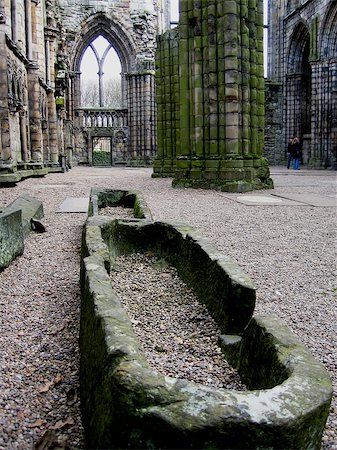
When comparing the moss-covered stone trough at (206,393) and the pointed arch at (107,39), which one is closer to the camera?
the moss-covered stone trough at (206,393)

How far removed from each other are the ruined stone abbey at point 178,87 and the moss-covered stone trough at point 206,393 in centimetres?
920

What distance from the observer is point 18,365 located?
2344 mm

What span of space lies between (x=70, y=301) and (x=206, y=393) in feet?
6.77

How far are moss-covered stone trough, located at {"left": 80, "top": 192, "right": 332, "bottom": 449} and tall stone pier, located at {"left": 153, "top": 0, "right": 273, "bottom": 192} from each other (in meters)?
9.19

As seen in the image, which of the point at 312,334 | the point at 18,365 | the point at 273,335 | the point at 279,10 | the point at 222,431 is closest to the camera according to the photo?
the point at 222,431

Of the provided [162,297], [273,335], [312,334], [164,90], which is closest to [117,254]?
[162,297]

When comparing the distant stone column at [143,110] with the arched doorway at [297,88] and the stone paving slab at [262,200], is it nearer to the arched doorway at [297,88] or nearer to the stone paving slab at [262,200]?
the arched doorway at [297,88]

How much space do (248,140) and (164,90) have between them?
23.9 ft

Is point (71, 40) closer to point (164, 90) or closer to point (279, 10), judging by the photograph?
point (279, 10)

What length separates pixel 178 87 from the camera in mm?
17641

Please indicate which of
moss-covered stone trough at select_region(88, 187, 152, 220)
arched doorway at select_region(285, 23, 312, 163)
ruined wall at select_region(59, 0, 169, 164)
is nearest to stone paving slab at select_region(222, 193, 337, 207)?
moss-covered stone trough at select_region(88, 187, 152, 220)

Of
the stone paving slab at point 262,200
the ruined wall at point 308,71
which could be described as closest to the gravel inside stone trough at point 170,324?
the stone paving slab at point 262,200

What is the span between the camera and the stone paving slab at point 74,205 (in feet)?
25.5

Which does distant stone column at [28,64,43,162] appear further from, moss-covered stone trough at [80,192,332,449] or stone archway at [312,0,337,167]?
moss-covered stone trough at [80,192,332,449]
